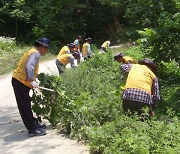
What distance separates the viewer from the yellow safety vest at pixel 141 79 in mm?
6184

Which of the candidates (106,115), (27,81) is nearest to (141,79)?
(106,115)

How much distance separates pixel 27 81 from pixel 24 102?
15.4 inches

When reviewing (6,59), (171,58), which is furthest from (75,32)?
(171,58)

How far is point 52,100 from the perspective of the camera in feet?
25.2

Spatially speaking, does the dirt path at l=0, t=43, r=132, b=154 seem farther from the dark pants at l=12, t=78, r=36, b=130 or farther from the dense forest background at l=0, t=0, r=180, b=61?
the dense forest background at l=0, t=0, r=180, b=61

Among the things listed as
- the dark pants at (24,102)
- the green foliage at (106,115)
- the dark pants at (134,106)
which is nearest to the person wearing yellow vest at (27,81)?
the dark pants at (24,102)

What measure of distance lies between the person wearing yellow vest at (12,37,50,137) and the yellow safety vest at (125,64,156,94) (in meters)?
1.66

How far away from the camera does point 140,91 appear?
6129 mm

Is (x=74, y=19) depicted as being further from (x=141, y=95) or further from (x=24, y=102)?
(x=141, y=95)

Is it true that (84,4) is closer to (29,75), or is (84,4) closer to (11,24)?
(11,24)

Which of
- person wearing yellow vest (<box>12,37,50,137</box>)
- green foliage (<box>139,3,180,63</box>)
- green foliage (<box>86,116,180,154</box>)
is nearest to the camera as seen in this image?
green foliage (<box>86,116,180,154</box>)

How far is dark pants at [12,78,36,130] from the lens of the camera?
6.93 m

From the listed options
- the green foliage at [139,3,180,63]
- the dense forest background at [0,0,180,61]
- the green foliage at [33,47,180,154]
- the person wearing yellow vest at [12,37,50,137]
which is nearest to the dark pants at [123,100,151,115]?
the green foliage at [33,47,180,154]

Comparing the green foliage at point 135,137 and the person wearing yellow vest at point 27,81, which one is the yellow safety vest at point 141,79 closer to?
the green foliage at point 135,137
